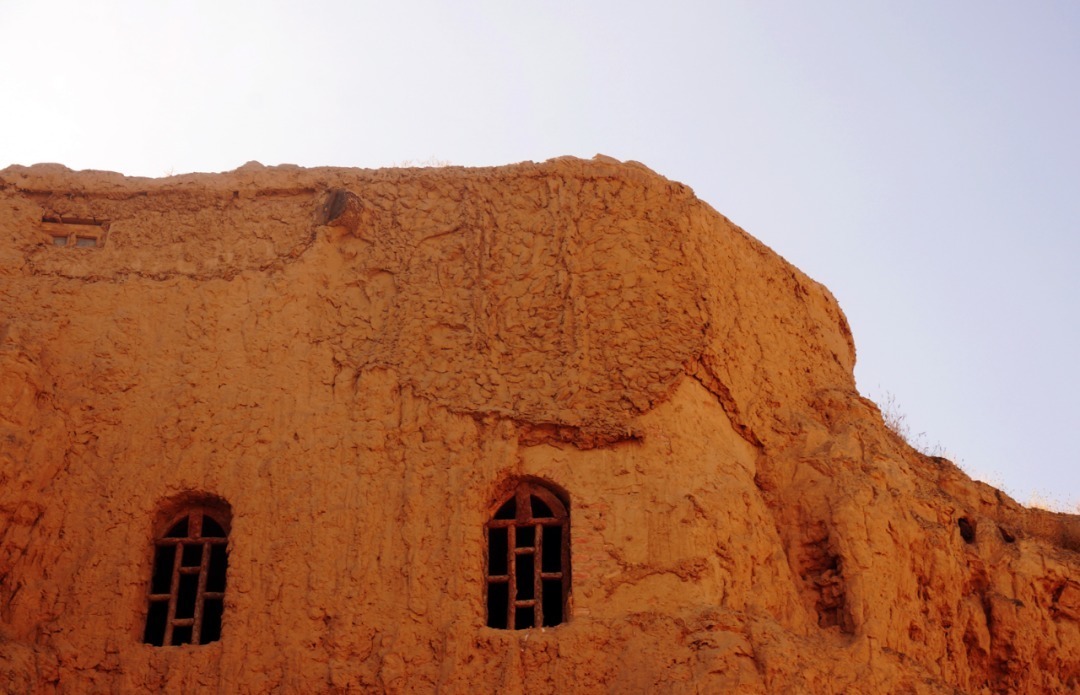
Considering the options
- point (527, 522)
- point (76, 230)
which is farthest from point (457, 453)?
point (76, 230)

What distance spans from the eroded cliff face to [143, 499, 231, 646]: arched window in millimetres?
219

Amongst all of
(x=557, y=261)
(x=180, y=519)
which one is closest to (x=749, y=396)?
(x=557, y=261)

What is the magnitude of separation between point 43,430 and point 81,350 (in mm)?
763

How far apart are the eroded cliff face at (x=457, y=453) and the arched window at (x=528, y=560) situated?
0.21 m

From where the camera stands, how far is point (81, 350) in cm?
1032

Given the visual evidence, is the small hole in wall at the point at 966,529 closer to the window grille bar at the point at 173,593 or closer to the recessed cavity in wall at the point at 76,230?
the window grille bar at the point at 173,593

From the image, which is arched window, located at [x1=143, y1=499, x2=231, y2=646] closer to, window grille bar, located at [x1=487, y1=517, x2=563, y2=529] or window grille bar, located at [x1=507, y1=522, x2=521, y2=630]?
window grille bar, located at [x1=487, y1=517, x2=563, y2=529]

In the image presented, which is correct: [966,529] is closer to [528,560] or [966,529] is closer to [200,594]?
[528,560]

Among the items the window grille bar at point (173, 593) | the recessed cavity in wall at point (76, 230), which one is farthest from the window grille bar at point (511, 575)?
the recessed cavity in wall at point (76, 230)

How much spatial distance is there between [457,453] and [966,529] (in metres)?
4.56

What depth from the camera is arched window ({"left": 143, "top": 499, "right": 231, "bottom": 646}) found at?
375 inches

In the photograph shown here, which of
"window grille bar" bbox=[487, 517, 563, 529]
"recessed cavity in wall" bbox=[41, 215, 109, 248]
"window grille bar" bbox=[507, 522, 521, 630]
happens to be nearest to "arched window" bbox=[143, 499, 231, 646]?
"window grille bar" bbox=[487, 517, 563, 529]

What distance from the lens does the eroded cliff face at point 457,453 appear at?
9.07 meters

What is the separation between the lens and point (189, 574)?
380 inches
